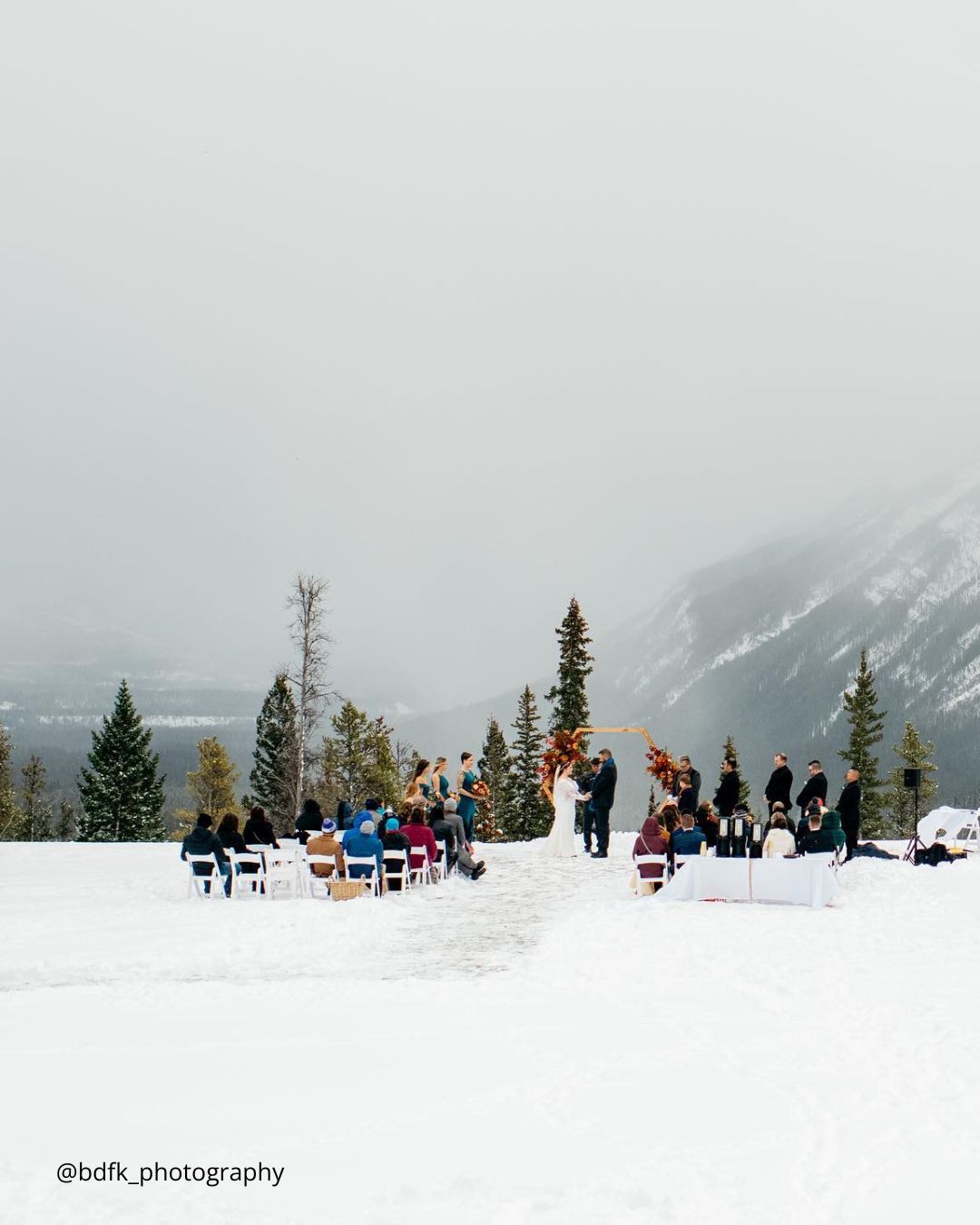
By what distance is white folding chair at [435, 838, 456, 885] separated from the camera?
20.8 metres

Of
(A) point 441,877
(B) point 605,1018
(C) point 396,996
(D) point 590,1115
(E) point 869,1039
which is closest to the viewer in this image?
(D) point 590,1115

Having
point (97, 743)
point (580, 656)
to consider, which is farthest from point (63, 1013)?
point (97, 743)

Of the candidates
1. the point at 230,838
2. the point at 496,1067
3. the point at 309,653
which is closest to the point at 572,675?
the point at 309,653

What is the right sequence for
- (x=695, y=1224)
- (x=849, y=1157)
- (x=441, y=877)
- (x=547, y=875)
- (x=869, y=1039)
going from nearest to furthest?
(x=695, y=1224) < (x=849, y=1157) < (x=869, y=1039) < (x=441, y=877) < (x=547, y=875)

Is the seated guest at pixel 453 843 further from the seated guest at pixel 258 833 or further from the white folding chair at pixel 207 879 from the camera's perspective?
the white folding chair at pixel 207 879

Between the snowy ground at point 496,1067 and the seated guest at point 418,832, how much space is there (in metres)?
3.78

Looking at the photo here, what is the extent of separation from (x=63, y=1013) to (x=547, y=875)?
13196mm

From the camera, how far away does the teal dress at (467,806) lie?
2320 cm

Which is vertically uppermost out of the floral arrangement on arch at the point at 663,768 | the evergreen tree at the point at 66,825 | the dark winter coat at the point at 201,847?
the floral arrangement on arch at the point at 663,768

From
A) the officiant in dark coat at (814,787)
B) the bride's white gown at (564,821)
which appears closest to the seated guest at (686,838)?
the officiant in dark coat at (814,787)

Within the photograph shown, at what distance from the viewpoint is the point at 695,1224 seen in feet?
19.5

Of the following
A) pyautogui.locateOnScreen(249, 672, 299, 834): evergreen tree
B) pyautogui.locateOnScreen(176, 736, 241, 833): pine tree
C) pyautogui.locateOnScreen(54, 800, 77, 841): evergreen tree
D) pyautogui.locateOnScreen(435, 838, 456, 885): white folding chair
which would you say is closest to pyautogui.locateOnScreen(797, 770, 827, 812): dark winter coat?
pyautogui.locateOnScreen(435, 838, 456, 885): white folding chair

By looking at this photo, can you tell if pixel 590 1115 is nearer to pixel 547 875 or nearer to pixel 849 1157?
pixel 849 1157

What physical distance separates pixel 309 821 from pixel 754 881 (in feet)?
32.7
